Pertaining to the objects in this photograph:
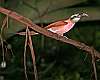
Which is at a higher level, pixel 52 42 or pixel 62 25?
pixel 62 25

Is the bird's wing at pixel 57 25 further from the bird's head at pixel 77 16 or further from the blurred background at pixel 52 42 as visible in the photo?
the blurred background at pixel 52 42

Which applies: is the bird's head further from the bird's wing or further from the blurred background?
the blurred background

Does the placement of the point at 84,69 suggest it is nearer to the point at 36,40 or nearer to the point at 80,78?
the point at 80,78

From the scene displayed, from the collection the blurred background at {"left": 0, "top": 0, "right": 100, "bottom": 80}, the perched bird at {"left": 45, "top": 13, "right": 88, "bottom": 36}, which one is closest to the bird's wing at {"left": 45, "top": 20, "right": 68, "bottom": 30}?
the perched bird at {"left": 45, "top": 13, "right": 88, "bottom": 36}

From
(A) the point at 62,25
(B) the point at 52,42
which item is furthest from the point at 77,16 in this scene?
(B) the point at 52,42

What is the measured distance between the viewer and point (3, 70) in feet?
10.8

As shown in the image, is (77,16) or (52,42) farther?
(52,42)

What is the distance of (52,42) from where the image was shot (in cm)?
367

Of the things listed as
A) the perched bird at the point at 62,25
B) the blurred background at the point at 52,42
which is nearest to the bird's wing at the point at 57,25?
the perched bird at the point at 62,25

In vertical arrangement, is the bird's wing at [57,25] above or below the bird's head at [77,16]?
below

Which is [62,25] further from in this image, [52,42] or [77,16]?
[52,42]

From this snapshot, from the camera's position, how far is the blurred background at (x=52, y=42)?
2.12 metres

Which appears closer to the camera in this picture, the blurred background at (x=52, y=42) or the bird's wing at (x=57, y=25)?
the bird's wing at (x=57, y=25)

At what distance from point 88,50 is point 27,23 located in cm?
24
